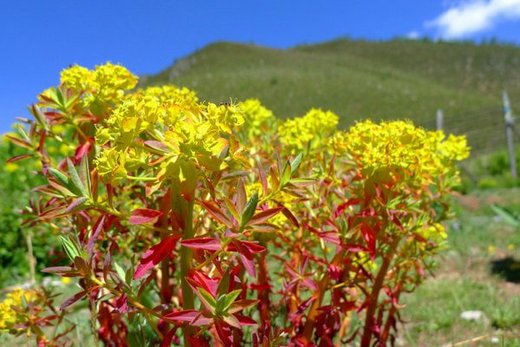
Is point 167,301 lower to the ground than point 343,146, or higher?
lower

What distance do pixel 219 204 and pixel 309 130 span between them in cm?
93

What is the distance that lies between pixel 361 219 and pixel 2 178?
19.2ft

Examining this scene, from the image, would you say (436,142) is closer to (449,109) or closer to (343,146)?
(343,146)

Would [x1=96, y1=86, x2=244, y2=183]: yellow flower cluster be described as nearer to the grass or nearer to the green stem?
the green stem

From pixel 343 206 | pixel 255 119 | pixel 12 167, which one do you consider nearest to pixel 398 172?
pixel 343 206

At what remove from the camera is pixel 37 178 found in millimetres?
6098

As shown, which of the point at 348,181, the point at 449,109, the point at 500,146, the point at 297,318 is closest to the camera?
the point at 297,318

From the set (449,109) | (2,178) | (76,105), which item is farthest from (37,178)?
(449,109)

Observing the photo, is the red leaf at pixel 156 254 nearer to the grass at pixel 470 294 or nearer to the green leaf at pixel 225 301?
the green leaf at pixel 225 301

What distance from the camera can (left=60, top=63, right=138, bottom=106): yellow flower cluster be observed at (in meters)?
1.53

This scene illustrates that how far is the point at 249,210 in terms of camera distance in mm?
923

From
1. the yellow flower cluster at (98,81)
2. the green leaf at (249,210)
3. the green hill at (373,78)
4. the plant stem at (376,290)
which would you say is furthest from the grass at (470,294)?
the green hill at (373,78)

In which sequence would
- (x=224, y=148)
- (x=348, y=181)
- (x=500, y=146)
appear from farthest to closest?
(x=500, y=146), (x=348, y=181), (x=224, y=148)

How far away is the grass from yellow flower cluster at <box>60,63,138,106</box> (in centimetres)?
139
